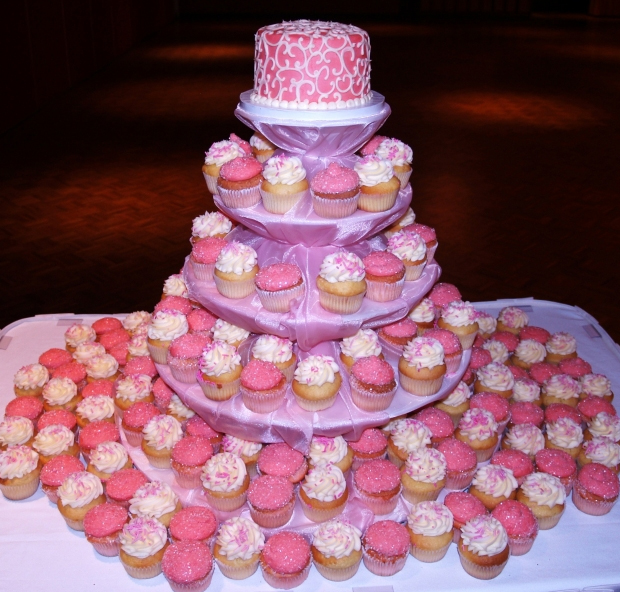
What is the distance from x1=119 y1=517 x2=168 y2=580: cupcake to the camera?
208 cm

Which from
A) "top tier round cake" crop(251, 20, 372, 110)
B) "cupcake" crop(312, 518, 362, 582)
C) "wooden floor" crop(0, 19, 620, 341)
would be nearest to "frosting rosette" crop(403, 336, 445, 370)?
"cupcake" crop(312, 518, 362, 582)

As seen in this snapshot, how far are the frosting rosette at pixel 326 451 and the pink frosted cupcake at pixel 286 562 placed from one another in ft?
0.89

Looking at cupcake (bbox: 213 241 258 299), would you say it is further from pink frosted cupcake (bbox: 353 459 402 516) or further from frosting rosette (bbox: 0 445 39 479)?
frosting rosette (bbox: 0 445 39 479)

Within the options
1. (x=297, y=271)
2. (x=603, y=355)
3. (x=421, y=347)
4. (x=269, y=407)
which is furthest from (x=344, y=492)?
(x=603, y=355)

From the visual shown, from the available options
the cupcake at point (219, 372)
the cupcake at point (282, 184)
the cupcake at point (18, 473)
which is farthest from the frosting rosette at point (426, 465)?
the cupcake at point (18, 473)

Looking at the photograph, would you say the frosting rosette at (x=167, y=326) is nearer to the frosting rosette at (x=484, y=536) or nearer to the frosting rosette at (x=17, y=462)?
the frosting rosette at (x=17, y=462)

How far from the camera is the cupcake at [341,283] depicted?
2.16 metres

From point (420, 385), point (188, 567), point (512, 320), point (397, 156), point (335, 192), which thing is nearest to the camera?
point (188, 567)

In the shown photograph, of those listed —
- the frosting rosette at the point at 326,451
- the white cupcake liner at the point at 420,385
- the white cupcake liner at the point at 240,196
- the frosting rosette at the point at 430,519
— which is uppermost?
the white cupcake liner at the point at 240,196

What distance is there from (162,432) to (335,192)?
41.5 inches

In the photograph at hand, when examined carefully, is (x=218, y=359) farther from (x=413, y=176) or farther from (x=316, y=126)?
(x=413, y=176)

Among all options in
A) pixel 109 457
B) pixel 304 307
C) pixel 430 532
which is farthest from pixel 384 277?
pixel 109 457

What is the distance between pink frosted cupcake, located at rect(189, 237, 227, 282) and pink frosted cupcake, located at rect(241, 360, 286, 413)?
1.27 ft

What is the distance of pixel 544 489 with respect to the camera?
89.9 inches
